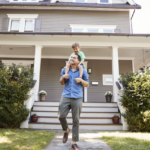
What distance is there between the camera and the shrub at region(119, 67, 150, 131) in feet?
13.5

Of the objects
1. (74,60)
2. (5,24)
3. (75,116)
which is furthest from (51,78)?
(75,116)

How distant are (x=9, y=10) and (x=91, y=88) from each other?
7.08 m

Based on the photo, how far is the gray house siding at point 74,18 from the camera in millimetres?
9102

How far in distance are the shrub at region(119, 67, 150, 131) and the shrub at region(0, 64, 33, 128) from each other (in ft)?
10.1

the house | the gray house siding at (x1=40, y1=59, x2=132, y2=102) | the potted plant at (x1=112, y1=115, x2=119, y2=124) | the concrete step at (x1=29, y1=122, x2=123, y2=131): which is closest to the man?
the concrete step at (x1=29, y1=122, x2=123, y2=131)

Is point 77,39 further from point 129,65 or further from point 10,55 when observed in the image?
point 10,55

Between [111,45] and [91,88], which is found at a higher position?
[111,45]

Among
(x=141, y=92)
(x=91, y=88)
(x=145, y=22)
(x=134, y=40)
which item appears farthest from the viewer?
(x=145, y=22)

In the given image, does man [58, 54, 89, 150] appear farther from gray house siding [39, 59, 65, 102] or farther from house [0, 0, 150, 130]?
gray house siding [39, 59, 65, 102]

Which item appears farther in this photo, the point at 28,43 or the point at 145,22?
the point at 145,22

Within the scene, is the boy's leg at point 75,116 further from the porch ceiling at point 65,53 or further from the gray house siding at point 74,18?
the gray house siding at point 74,18

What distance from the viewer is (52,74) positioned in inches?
335

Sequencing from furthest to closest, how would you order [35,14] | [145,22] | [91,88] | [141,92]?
[145,22], [35,14], [91,88], [141,92]

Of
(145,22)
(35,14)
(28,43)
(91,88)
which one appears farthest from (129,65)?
(145,22)
